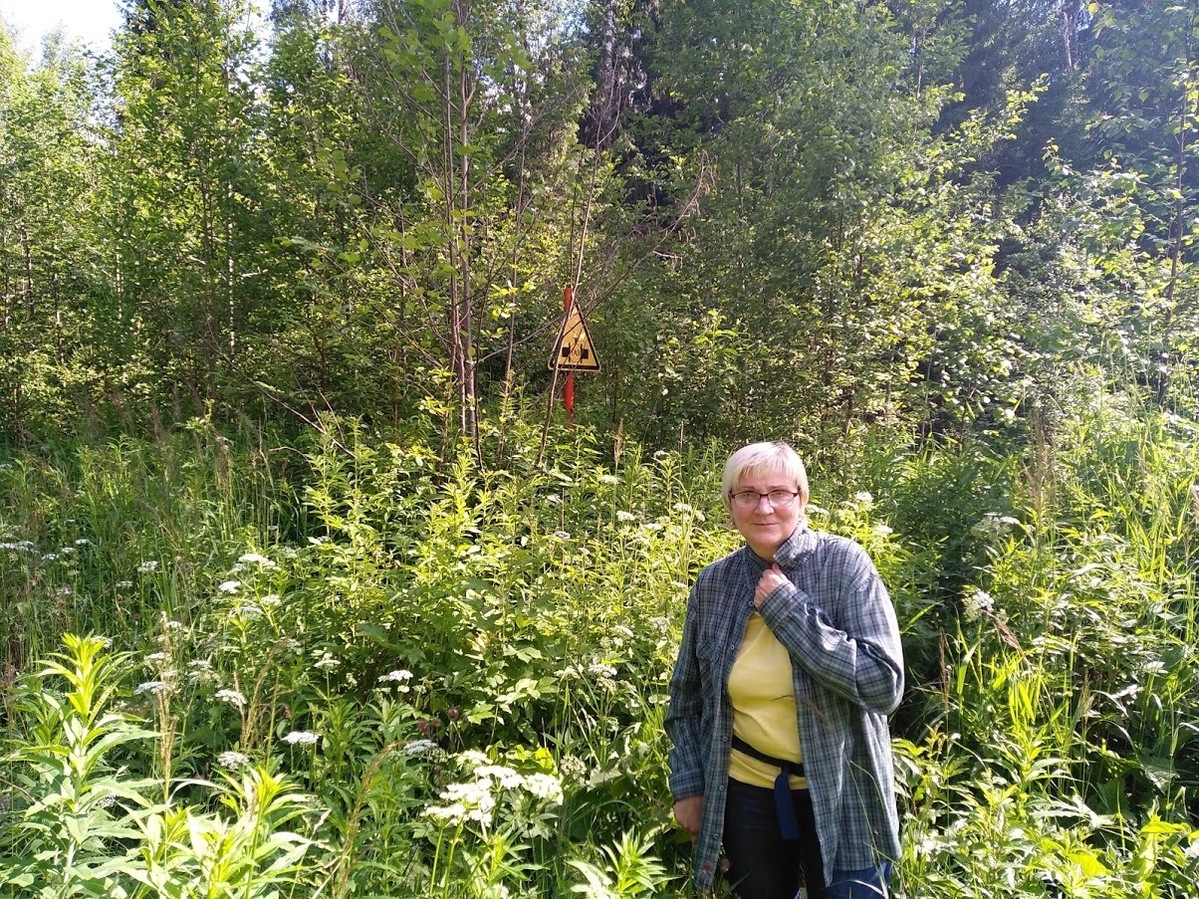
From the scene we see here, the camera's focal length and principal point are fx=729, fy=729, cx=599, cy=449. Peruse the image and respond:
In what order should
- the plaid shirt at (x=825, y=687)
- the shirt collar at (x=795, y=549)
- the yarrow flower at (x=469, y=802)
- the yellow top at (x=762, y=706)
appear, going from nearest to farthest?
the yarrow flower at (x=469, y=802) → the plaid shirt at (x=825, y=687) → the yellow top at (x=762, y=706) → the shirt collar at (x=795, y=549)

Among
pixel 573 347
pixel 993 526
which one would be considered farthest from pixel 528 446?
pixel 993 526

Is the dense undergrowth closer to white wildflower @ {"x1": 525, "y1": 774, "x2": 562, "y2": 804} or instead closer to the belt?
white wildflower @ {"x1": 525, "y1": 774, "x2": 562, "y2": 804}

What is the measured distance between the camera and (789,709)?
2.03 metres

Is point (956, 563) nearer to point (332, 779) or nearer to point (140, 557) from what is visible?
point (332, 779)

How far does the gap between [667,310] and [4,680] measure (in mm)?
6516

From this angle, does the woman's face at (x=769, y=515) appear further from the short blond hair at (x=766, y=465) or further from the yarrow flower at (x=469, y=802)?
the yarrow flower at (x=469, y=802)

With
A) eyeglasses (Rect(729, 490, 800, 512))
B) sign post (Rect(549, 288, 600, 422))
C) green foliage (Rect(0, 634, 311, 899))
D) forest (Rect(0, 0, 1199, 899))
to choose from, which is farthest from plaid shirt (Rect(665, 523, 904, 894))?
sign post (Rect(549, 288, 600, 422))

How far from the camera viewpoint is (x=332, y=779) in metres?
2.33

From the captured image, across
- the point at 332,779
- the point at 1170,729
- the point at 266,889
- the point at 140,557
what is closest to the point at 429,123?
the point at 140,557

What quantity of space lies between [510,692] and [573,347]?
11.1 feet

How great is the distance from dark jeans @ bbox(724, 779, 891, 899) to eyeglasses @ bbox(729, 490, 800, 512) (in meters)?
0.80

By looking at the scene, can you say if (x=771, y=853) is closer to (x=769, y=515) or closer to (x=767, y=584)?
(x=767, y=584)

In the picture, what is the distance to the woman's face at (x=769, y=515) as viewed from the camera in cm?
216

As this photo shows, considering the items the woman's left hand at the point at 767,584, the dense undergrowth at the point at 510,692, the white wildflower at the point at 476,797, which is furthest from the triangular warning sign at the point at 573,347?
the white wildflower at the point at 476,797
